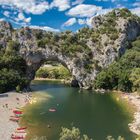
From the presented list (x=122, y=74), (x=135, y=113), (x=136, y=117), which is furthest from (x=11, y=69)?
(x=136, y=117)

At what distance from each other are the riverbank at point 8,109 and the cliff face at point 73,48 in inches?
1391

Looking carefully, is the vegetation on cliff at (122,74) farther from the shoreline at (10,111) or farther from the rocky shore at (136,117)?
the shoreline at (10,111)

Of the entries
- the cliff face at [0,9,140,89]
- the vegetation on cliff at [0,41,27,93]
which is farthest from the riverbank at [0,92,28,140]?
the cliff face at [0,9,140,89]

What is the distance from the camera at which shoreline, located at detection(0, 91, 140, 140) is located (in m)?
65.6

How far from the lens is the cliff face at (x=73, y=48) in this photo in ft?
482

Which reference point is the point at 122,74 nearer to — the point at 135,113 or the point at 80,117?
the point at 135,113

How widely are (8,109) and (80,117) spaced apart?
22.4 meters

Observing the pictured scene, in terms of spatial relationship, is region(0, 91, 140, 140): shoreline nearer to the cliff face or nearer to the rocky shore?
the rocky shore

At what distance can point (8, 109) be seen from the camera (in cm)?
8838

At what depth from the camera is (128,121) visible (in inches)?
2985

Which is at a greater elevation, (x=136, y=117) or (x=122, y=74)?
(x=122, y=74)

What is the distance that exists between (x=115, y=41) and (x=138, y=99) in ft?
166

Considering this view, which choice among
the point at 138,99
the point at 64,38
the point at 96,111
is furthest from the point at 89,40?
the point at 96,111

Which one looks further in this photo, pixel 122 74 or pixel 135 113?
pixel 122 74
